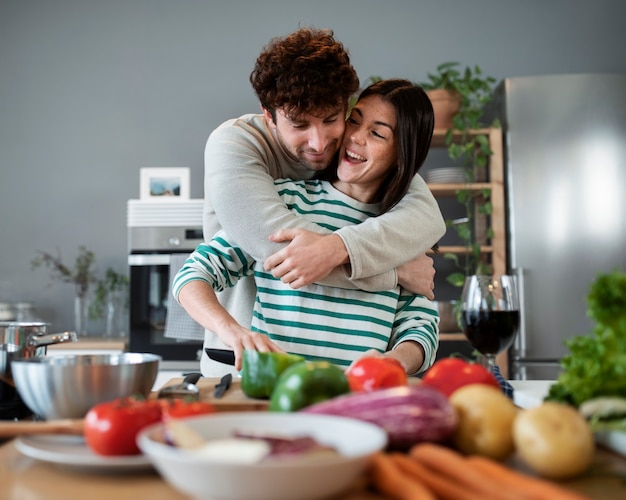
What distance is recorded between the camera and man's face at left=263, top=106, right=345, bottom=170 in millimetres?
1450

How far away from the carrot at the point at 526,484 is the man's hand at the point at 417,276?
3.02ft

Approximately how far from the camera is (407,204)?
151cm

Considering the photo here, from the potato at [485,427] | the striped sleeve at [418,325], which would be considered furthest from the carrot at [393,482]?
the striped sleeve at [418,325]

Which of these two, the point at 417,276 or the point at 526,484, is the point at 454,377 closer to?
the point at 526,484

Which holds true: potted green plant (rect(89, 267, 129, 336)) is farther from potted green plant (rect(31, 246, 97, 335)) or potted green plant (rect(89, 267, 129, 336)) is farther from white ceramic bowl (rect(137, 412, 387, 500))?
white ceramic bowl (rect(137, 412, 387, 500))

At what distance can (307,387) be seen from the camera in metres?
0.75

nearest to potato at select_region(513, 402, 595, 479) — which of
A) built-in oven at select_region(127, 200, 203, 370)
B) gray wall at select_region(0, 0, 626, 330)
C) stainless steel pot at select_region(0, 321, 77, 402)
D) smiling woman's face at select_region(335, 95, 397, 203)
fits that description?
stainless steel pot at select_region(0, 321, 77, 402)

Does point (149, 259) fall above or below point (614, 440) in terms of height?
above

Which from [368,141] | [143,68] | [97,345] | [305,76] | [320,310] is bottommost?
[97,345]

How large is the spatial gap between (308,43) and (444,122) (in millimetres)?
1934

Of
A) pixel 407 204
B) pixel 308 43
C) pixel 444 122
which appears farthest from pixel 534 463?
pixel 444 122

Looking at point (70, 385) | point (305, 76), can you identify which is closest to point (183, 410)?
point (70, 385)

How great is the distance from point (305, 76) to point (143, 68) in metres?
2.63

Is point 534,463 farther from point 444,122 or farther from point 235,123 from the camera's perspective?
point 444,122
